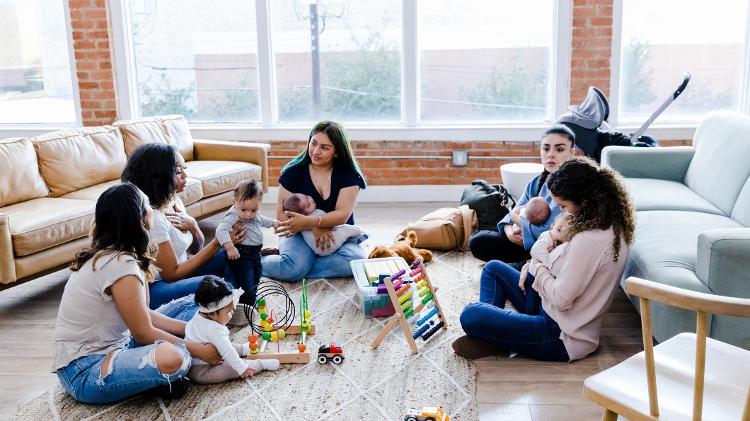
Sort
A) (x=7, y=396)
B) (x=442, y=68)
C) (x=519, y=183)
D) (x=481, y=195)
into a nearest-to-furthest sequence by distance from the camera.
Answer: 1. (x=7, y=396)
2. (x=481, y=195)
3. (x=519, y=183)
4. (x=442, y=68)

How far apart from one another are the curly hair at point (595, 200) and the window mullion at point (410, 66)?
11.0ft

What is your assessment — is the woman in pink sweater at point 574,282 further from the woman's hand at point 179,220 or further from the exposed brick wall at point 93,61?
the exposed brick wall at point 93,61

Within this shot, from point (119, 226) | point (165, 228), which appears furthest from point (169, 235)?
point (119, 226)

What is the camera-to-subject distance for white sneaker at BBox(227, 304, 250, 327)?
11.8 feet

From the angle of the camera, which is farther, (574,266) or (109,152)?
(109,152)

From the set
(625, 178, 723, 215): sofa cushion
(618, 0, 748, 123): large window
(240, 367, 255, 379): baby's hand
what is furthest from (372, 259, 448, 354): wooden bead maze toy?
(618, 0, 748, 123): large window

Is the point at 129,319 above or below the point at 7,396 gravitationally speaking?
above

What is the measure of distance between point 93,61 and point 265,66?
1479 mm

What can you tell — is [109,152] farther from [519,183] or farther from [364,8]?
[519,183]

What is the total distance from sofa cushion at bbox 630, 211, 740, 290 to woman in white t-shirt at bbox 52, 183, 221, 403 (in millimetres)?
1958

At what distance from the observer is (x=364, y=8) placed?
6148 millimetres

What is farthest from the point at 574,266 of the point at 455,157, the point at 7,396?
the point at 455,157

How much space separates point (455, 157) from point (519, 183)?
0.93 m

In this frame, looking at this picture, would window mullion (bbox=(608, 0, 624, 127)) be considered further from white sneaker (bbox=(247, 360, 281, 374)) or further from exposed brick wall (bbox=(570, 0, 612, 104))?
white sneaker (bbox=(247, 360, 281, 374))
